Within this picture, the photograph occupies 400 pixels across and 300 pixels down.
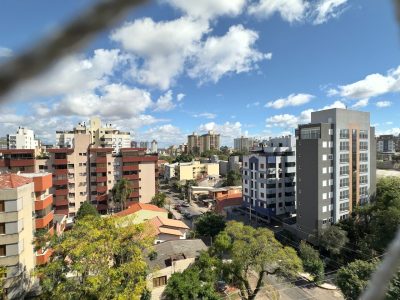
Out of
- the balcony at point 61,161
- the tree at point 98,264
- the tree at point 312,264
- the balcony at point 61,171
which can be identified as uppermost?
the balcony at point 61,161

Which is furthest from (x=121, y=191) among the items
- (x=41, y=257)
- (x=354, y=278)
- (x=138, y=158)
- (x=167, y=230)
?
(x=354, y=278)

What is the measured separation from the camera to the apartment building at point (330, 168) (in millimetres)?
25734

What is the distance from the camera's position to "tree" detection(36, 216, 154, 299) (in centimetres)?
1041

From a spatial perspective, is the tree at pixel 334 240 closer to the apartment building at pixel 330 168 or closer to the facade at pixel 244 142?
the apartment building at pixel 330 168

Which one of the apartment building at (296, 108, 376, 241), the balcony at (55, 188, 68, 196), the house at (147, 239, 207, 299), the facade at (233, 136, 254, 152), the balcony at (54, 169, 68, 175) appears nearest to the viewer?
the house at (147, 239, 207, 299)

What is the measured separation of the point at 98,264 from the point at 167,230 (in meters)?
13.4

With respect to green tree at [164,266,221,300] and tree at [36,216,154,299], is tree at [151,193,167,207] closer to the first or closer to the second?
green tree at [164,266,221,300]

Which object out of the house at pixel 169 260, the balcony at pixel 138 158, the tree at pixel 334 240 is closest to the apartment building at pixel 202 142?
the balcony at pixel 138 158

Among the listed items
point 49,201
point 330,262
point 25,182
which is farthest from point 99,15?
point 330,262

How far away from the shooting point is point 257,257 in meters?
14.6

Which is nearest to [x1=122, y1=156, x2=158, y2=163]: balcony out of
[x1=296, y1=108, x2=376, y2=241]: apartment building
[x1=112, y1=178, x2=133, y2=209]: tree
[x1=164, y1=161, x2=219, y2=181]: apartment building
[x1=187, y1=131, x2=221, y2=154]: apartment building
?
[x1=112, y1=178, x2=133, y2=209]: tree

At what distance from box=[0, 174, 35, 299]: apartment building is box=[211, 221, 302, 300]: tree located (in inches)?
385

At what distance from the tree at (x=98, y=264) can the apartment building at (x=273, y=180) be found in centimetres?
2166

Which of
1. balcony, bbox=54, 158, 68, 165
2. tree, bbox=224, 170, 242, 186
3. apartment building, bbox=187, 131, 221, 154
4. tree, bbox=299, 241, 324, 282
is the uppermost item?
apartment building, bbox=187, 131, 221, 154
